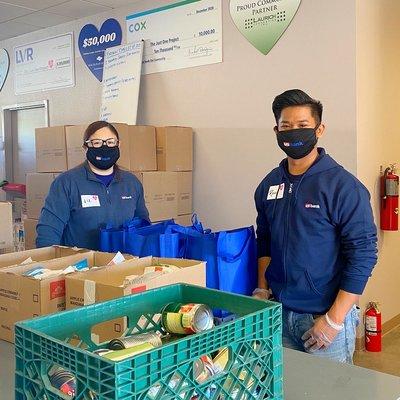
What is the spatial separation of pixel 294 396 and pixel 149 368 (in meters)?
0.52

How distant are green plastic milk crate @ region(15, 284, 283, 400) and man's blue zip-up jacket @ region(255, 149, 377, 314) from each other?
826 millimetres

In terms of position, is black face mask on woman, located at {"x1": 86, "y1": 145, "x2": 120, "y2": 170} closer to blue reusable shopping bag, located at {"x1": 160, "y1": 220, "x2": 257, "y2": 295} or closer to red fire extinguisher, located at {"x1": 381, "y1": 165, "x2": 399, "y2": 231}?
blue reusable shopping bag, located at {"x1": 160, "y1": 220, "x2": 257, "y2": 295}

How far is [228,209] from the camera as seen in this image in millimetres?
3826

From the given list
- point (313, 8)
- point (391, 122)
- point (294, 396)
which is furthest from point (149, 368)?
point (391, 122)

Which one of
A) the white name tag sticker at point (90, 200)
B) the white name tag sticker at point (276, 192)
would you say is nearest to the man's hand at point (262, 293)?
the white name tag sticker at point (276, 192)

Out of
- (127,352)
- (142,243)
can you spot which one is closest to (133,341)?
(127,352)

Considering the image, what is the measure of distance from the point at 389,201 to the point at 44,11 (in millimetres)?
3377

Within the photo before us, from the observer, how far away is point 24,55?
17.7 feet

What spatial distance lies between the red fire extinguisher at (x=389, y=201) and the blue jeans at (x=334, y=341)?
1.74 meters

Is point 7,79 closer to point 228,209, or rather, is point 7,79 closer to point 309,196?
point 228,209

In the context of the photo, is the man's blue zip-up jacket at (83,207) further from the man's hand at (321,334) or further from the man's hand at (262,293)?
the man's hand at (321,334)

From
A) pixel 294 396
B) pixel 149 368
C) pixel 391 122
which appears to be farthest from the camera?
pixel 391 122

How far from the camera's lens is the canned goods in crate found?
0.84 meters

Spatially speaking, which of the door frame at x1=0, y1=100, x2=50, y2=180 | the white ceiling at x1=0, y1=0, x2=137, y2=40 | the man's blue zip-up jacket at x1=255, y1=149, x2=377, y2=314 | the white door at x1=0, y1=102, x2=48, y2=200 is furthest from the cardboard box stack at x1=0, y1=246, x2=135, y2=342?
the door frame at x1=0, y1=100, x2=50, y2=180
